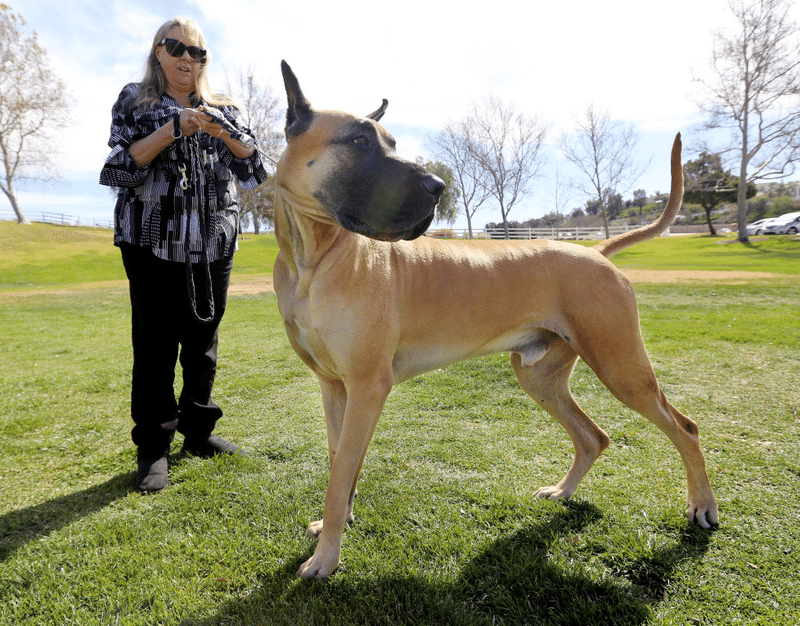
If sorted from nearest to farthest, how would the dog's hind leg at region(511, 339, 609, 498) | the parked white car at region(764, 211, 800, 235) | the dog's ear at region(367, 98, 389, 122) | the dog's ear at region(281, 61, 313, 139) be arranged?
the dog's ear at region(281, 61, 313, 139) < the dog's ear at region(367, 98, 389, 122) < the dog's hind leg at region(511, 339, 609, 498) < the parked white car at region(764, 211, 800, 235)

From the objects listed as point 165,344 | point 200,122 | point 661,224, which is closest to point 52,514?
point 165,344

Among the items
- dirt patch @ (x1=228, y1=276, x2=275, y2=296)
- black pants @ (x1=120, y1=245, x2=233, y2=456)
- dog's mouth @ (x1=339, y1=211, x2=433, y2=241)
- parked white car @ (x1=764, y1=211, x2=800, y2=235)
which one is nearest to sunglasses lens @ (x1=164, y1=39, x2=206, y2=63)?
black pants @ (x1=120, y1=245, x2=233, y2=456)

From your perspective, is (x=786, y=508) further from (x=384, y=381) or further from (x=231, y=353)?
(x=231, y=353)

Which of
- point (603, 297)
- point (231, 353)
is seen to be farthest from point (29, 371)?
point (603, 297)

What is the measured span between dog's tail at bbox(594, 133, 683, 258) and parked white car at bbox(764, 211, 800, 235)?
41.4 m

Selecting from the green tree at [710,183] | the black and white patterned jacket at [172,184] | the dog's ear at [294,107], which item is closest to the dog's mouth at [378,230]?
the dog's ear at [294,107]

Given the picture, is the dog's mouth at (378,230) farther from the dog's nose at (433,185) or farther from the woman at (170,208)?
the woman at (170,208)

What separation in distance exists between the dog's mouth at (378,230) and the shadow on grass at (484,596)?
4.74ft

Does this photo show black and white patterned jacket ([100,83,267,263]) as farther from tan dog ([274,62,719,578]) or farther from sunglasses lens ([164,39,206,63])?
tan dog ([274,62,719,578])

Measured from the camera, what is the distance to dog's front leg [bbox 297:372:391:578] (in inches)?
75.4

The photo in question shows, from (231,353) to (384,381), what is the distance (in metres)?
4.93

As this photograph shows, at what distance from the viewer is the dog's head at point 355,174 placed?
65.6 inches

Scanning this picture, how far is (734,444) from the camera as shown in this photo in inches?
125

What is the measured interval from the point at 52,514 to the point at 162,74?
2545 mm
